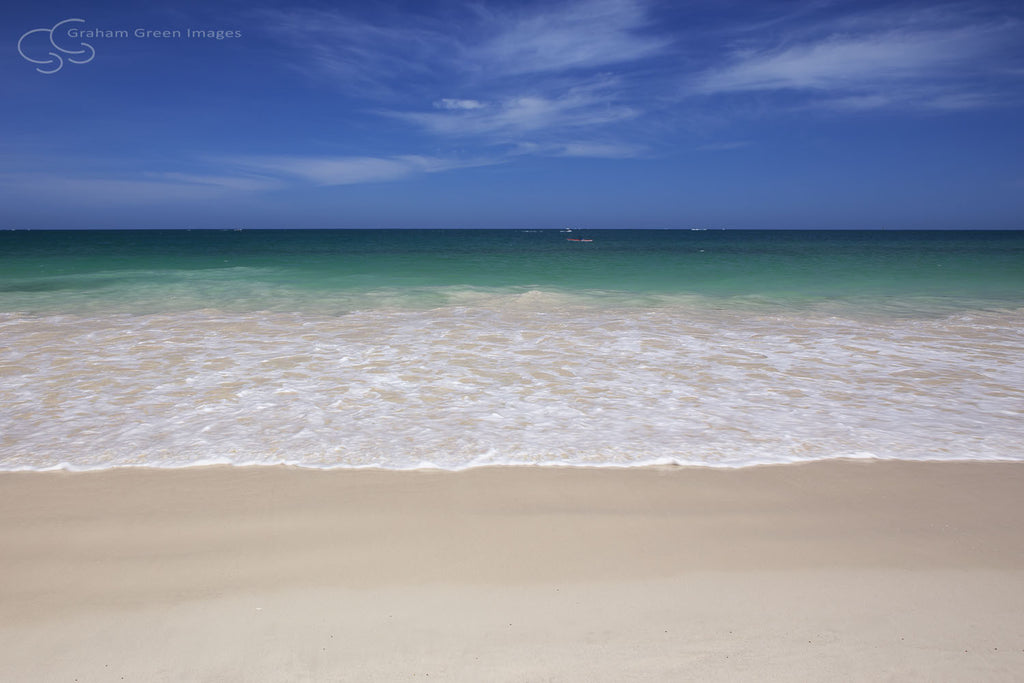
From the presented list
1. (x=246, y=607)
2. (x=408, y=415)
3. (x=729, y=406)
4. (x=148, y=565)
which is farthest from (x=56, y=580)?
(x=729, y=406)

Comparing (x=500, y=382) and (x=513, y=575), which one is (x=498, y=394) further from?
(x=513, y=575)

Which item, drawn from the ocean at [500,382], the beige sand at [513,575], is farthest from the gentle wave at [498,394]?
the beige sand at [513,575]

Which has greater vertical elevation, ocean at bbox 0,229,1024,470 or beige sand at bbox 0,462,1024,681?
ocean at bbox 0,229,1024,470

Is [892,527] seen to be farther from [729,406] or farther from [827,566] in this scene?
[729,406]

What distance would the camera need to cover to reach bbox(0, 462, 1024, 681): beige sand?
2.10 metres

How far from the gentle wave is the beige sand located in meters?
0.38

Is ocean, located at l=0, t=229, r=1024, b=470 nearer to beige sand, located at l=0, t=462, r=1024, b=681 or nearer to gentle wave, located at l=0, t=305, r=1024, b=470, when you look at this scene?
gentle wave, located at l=0, t=305, r=1024, b=470

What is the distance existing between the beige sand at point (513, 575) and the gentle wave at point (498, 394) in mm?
383

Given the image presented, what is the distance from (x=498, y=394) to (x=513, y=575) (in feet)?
8.97

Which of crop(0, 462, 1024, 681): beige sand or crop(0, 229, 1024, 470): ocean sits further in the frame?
crop(0, 229, 1024, 470): ocean

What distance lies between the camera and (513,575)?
2590mm

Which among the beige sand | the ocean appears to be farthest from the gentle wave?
the beige sand

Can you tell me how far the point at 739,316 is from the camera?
1048cm

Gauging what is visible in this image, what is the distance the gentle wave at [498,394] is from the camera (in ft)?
12.9
